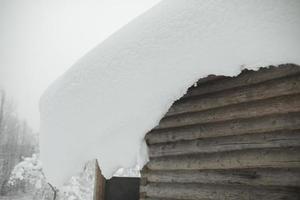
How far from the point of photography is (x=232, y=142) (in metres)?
2.98

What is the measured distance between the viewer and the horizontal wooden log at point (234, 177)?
→ 100 inches

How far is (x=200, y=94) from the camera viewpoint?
336cm

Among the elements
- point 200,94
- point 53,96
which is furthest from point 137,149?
point 53,96

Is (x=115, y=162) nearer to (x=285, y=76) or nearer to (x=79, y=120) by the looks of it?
(x=79, y=120)

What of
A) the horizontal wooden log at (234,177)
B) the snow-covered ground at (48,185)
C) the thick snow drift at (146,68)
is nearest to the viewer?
the thick snow drift at (146,68)

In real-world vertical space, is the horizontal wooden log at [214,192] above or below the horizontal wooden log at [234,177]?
below

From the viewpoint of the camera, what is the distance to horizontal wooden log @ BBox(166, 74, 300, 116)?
257cm

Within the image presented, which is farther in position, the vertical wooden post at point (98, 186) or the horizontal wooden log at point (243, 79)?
the vertical wooden post at point (98, 186)

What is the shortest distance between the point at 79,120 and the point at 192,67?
1455 millimetres

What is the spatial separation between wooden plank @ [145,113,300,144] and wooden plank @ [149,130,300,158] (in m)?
0.05

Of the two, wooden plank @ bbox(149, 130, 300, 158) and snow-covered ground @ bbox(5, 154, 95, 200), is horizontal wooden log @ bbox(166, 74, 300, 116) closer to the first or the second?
wooden plank @ bbox(149, 130, 300, 158)

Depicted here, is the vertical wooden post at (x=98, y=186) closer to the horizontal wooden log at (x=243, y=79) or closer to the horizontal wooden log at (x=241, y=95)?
the horizontal wooden log at (x=241, y=95)

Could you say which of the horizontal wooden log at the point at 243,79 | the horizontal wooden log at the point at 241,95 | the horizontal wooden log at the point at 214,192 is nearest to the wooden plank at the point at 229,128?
the horizontal wooden log at the point at 241,95

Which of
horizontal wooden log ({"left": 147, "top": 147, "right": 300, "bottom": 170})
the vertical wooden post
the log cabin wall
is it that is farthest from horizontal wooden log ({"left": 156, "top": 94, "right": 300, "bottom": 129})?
the vertical wooden post
